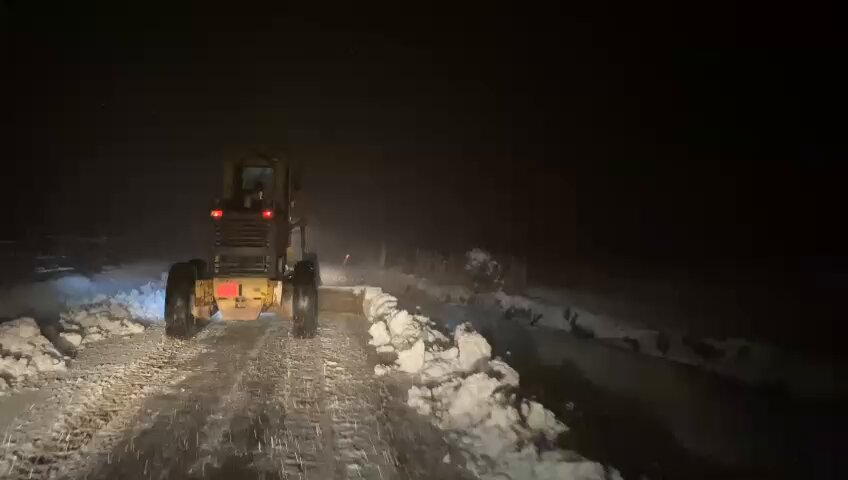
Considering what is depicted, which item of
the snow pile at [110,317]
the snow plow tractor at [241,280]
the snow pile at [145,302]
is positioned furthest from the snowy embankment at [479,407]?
the snow pile at [145,302]

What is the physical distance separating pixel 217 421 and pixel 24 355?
3990mm

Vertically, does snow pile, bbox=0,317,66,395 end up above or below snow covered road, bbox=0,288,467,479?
above

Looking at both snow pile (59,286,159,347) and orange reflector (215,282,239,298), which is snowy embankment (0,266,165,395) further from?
orange reflector (215,282,239,298)

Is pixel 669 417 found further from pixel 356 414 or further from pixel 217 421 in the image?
pixel 217 421

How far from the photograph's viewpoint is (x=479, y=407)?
21.5 ft

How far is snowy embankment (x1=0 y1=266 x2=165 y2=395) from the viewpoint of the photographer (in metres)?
7.88

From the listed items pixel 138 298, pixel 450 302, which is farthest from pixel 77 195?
pixel 450 302

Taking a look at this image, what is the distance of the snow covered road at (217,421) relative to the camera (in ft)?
17.3

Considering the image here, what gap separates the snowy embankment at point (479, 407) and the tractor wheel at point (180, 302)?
355cm

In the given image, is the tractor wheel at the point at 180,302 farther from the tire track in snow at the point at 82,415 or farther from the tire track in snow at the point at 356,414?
the tire track in snow at the point at 356,414

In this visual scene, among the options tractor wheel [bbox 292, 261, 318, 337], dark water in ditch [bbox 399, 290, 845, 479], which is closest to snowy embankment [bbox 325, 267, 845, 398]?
dark water in ditch [bbox 399, 290, 845, 479]

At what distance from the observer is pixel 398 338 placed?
10102 mm

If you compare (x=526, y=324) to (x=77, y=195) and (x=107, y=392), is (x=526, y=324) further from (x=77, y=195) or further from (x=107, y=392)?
(x=77, y=195)

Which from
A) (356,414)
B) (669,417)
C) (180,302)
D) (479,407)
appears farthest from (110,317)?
(669,417)
